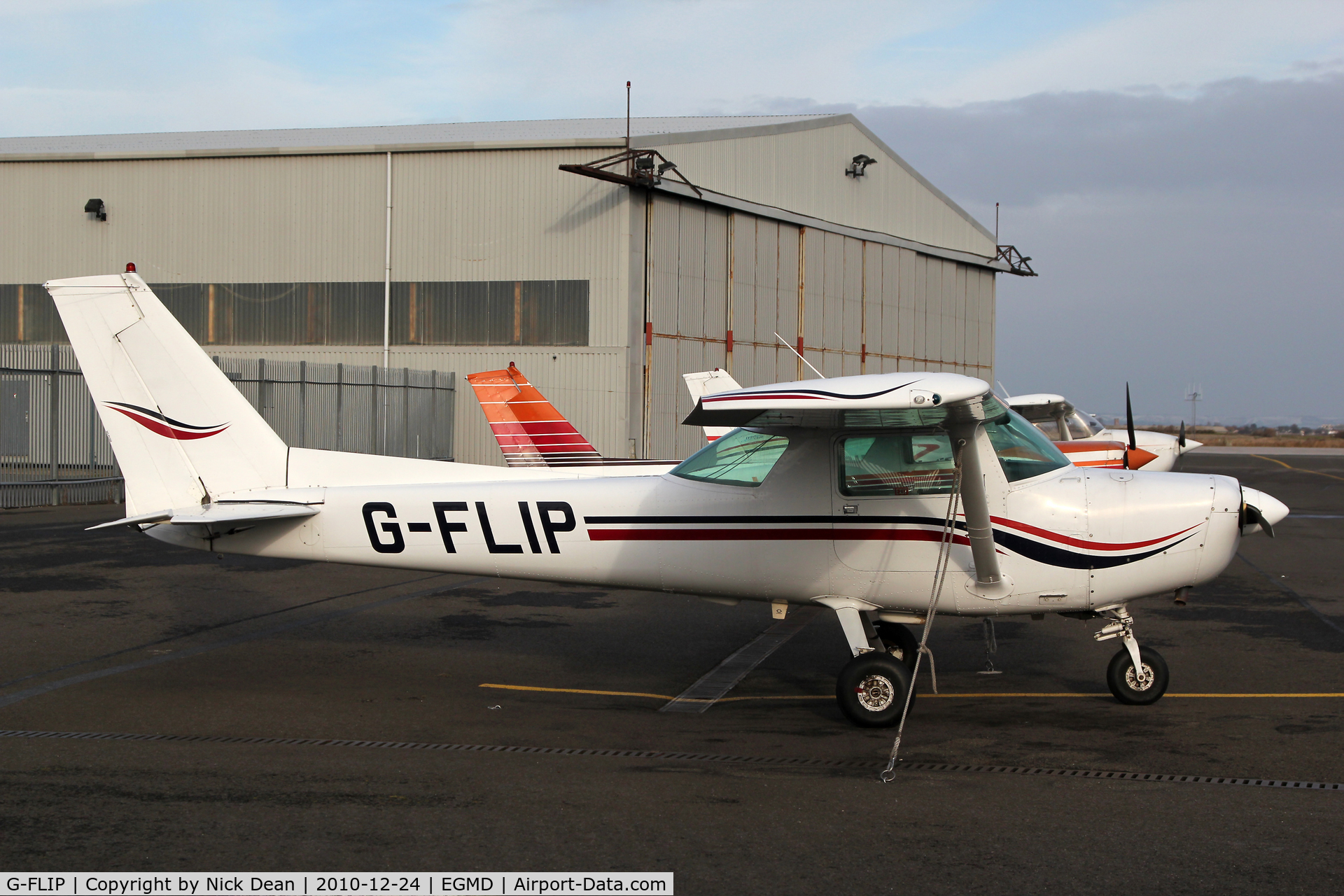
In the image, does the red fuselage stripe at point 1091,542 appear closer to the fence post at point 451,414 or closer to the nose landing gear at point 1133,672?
the nose landing gear at point 1133,672

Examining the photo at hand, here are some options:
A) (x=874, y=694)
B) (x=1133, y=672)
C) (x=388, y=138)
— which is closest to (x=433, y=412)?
(x=388, y=138)

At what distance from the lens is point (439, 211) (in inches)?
1092

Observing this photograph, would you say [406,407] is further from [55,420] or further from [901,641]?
[901,641]

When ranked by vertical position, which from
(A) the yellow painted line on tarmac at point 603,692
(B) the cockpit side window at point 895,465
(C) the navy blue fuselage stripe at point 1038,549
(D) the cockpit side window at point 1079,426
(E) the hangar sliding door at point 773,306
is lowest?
(A) the yellow painted line on tarmac at point 603,692

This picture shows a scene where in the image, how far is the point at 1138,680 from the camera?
7.12m

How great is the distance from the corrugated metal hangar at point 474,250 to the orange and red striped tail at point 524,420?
9.15m

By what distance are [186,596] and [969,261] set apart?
34.4 m

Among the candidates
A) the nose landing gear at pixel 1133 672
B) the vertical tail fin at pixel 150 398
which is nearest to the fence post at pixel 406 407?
the vertical tail fin at pixel 150 398

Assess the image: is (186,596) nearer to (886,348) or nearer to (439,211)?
(439,211)

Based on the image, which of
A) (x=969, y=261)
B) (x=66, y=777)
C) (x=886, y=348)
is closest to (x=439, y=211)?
(x=886, y=348)

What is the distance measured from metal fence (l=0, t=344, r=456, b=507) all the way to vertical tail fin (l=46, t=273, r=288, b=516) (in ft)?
35.1

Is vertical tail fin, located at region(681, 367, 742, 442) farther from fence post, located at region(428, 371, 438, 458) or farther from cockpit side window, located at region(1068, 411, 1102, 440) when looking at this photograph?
fence post, located at region(428, 371, 438, 458)

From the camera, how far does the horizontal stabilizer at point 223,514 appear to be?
23.0 feet

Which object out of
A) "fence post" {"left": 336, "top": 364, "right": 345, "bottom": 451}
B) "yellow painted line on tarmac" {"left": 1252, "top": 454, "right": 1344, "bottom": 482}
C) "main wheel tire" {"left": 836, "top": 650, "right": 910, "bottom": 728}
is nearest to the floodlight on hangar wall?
"fence post" {"left": 336, "top": 364, "right": 345, "bottom": 451}
